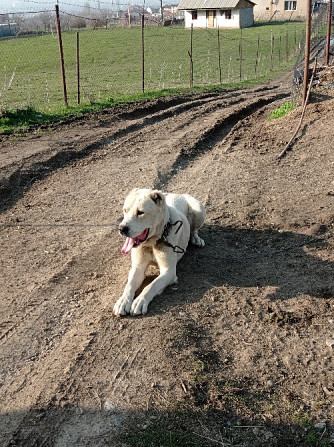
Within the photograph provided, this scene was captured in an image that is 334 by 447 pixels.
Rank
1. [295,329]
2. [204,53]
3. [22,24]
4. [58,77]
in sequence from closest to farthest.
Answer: [295,329]
[58,77]
[204,53]
[22,24]

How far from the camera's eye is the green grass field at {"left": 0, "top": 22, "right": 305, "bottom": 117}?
22125 millimetres

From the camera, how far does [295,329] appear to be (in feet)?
16.1

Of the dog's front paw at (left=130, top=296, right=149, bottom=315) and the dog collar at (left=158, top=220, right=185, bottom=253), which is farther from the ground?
the dog collar at (left=158, top=220, right=185, bottom=253)

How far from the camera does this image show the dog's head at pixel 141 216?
521 cm

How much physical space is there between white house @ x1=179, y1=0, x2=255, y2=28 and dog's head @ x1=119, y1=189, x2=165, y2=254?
63760mm

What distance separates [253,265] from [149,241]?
1.45 m

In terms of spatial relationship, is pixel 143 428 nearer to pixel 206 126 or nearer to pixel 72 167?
pixel 72 167

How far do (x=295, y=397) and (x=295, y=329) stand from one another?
93cm

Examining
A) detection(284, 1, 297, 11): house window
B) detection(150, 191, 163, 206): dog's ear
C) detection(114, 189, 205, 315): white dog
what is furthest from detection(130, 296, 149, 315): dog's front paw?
detection(284, 1, 297, 11): house window

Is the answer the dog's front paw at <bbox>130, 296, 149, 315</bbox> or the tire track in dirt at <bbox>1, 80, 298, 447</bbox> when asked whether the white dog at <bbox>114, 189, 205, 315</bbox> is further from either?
the tire track in dirt at <bbox>1, 80, 298, 447</bbox>

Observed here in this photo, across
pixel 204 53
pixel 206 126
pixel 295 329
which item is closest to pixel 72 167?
pixel 206 126

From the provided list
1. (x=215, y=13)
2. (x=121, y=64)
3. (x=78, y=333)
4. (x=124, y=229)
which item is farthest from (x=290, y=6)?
(x=78, y=333)

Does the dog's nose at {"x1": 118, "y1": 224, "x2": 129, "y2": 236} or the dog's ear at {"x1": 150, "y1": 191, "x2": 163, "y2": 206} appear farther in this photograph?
the dog's ear at {"x1": 150, "y1": 191, "x2": 163, "y2": 206}

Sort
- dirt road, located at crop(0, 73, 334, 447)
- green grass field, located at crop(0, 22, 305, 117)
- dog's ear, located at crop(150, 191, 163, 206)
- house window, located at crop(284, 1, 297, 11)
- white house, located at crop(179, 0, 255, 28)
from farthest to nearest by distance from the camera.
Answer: house window, located at crop(284, 1, 297, 11) → white house, located at crop(179, 0, 255, 28) → green grass field, located at crop(0, 22, 305, 117) → dog's ear, located at crop(150, 191, 163, 206) → dirt road, located at crop(0, 73, 334, 447)
